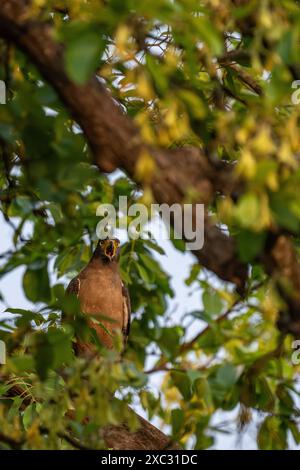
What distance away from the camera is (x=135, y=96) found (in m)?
4.90

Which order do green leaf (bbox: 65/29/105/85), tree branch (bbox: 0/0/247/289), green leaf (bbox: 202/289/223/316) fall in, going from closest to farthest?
1. green leaf (bbox: 65/29/105/85)
2. tree branch (bbox: 0/0/247/289)
3. green leaf (bbox: 202/289/223/316)

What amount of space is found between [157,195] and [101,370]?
0.61 m

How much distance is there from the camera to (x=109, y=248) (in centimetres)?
709

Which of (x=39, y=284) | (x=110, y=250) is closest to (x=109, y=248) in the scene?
(x=110, y=250)

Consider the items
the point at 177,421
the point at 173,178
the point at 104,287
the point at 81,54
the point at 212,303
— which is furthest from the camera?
the point at 104,287

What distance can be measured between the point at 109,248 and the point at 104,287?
35 cm

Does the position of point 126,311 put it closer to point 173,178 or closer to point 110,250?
point 110,250

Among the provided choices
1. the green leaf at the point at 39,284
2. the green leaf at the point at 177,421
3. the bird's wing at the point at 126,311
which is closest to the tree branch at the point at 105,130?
the green leaf at the point at 39,284

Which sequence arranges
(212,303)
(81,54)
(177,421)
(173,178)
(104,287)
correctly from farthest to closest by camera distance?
(104,287) < (177,421) < (212,303) < (173,178) < (81,54)

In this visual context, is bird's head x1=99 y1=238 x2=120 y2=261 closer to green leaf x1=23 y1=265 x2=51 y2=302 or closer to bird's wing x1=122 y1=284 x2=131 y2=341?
bird's wing x1=122 y1=284 x2=131 y2=341

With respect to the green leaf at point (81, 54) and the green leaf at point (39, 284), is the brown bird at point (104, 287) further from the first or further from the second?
the green leaf at point (81, 54)

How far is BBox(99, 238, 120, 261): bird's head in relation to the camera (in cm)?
705

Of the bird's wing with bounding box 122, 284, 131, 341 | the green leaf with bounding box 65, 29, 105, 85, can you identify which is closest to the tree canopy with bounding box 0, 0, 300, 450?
the green leaf with bounding box 65, 29, 105, 85
